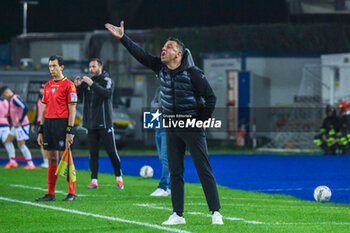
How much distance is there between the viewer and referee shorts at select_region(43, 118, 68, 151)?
13.5 m

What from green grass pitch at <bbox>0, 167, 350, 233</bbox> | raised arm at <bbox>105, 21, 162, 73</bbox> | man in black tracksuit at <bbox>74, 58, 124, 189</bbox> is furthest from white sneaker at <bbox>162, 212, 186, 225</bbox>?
man in black tracksuit at <bbox>74, 58, 124, 189</bbox>

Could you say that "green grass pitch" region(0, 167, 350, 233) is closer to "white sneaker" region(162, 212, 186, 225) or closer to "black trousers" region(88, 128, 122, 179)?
"white sneaker" region(162, 212, 186, 225)

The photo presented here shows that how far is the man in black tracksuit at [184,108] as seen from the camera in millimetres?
10367

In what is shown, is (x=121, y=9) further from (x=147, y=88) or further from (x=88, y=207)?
(x=88, y=207)

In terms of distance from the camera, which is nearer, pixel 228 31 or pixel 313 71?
pixel 313 71

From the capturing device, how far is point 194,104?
1041cm

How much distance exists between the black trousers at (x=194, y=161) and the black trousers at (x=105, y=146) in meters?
5.57

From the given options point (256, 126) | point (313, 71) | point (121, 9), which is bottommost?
point (256, 126)

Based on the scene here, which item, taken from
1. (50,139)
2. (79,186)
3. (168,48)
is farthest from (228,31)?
(168,48)

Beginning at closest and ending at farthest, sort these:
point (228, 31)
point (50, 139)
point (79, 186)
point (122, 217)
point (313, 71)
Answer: point (122, 217) → point (50, 139) → point (79, 186) → point (313, 71) → point (228, 31)

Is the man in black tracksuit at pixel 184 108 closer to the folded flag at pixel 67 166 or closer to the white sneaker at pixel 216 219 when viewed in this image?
the white sneaker at pixel 216 219

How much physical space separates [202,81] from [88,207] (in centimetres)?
315

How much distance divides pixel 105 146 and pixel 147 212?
4.38 m

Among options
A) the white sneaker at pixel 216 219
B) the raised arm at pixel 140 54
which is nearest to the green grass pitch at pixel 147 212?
the white sneaker at pixel 216 219
